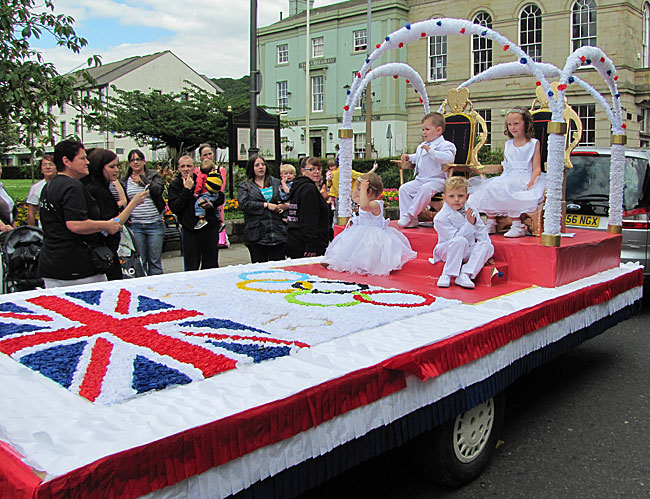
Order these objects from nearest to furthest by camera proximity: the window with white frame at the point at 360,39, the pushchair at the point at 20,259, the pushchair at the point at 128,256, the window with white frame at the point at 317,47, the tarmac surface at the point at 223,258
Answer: the pushchair at the point at 20,259 → the pushchair at the point at 128,256 → the tarmac surface at the point at 223,258 → the window with white frame at the point at 360,39 → the window with white frame at the point at 317,47

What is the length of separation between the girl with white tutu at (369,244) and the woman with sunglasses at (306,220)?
101cm

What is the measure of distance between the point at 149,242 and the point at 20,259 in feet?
5.76

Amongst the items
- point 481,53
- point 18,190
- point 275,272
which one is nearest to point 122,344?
point 275,272

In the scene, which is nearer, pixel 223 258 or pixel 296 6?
pixel 223 258

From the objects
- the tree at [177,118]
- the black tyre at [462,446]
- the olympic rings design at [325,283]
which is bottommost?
the black tyre at [462,446]

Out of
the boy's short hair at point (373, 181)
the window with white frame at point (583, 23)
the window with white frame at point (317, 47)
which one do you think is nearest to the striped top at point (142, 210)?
the boy's short hair at point (373, 181)

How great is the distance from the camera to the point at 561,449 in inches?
155

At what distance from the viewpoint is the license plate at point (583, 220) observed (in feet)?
Result: 24.4

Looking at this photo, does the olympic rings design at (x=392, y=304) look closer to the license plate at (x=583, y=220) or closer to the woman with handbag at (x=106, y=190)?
the woman with handbag at (x=106, y=190)

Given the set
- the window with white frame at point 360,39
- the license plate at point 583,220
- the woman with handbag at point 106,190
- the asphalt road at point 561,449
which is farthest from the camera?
the window with white frame at point 360,39

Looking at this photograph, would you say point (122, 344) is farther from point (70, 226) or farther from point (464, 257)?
point (464, 257)

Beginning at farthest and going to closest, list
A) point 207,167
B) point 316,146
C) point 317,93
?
point 316,146 < point 317,93 < point 207,167

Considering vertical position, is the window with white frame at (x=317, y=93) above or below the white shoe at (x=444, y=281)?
above

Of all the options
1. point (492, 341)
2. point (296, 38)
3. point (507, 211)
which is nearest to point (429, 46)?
point (296, 38)
